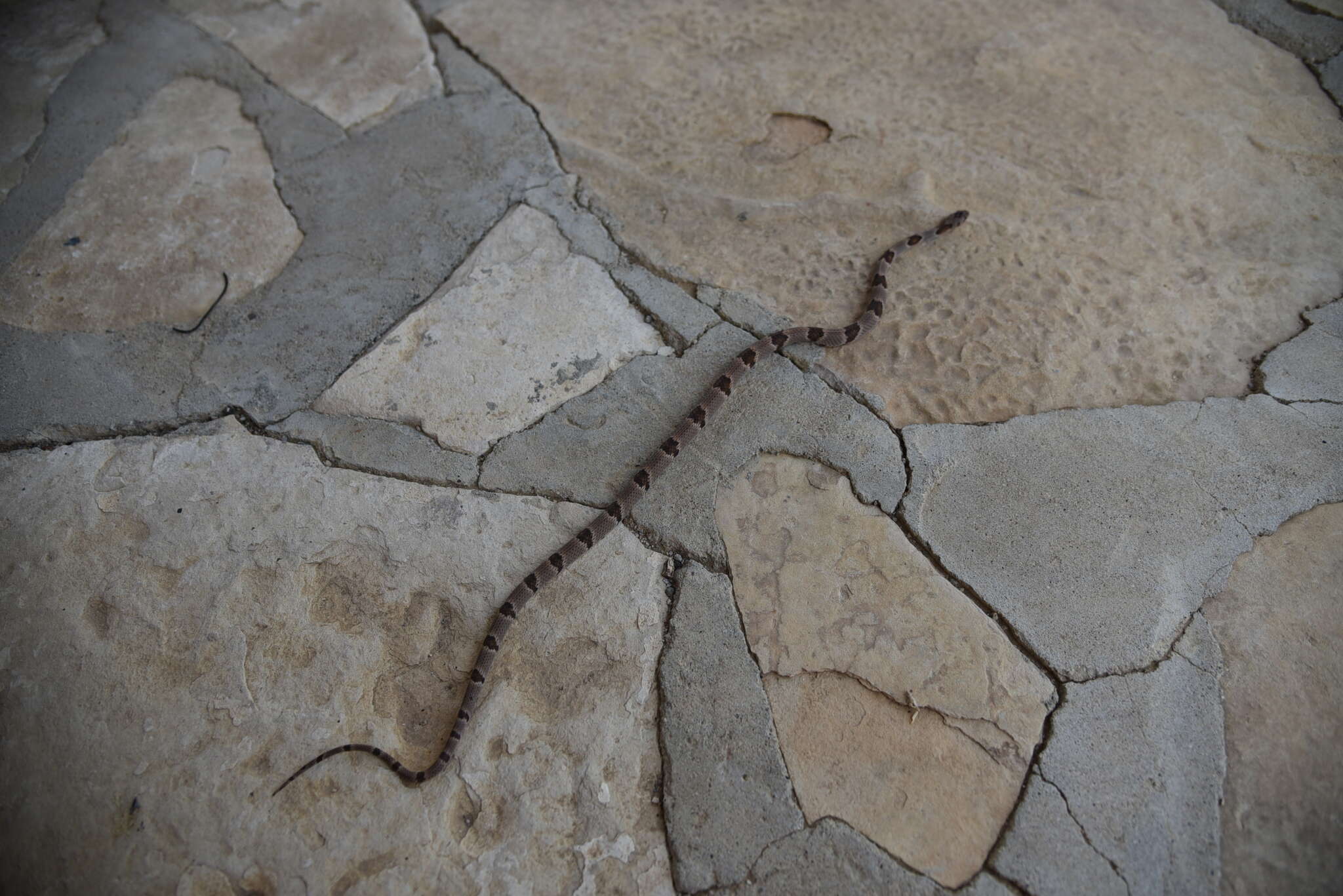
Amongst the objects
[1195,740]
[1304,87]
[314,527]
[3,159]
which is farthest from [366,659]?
[1304,87]

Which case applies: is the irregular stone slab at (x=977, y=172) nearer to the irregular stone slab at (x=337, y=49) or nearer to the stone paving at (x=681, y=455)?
the stone paving at (x=681, y=455)

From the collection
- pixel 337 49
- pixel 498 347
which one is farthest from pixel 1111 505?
pixel 337 49

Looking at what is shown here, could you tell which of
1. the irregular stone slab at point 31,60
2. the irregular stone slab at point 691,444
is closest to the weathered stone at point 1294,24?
the irregular stone slab at point 691,444

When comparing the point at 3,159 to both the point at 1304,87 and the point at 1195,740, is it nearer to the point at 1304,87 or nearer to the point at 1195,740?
the point at 1195,740

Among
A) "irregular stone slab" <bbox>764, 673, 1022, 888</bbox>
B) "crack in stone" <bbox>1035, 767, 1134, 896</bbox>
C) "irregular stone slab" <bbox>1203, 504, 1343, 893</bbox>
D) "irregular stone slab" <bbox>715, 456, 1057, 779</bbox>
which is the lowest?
"irregular stone slab" <bbox>764, 673, 1022, 888</bbox>

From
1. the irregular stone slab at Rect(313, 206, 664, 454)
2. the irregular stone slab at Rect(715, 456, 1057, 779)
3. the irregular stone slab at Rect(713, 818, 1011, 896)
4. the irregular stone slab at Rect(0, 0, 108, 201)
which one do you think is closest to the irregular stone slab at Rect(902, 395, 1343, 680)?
the irregular stone slab at Rect(715, 456, 1057, 779)

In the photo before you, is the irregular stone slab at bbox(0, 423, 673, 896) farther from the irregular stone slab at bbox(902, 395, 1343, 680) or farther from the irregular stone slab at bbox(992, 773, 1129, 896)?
the irregular stone slab at bbox(902, 395, 1343, 680)

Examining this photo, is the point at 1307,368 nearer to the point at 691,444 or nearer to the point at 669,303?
the point at 691,444
